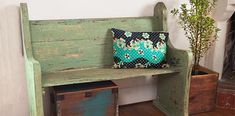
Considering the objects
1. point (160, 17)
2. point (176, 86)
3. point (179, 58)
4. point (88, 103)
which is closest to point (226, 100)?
point (176, 86)

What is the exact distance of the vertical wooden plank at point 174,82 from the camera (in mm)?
1930

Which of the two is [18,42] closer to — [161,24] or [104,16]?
[104,16]

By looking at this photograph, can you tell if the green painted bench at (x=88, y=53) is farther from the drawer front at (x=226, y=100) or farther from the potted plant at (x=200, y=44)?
the drawer front at (x=226, y=100)

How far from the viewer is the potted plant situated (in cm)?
206

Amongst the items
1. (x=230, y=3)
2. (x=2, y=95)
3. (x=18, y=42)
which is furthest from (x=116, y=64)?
(x=230, y=3)

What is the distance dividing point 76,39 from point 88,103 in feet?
1.54

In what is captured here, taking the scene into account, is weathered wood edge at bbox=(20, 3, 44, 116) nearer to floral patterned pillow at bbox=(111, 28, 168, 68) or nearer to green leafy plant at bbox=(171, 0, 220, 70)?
floral patterned pillow at bbox=(111, 28, 168, 68)

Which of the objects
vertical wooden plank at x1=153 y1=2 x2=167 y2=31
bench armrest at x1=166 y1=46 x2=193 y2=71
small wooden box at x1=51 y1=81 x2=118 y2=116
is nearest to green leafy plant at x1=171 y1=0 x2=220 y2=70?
vertical wooden plank at x1=153 y1=2 x2=167 y2=31

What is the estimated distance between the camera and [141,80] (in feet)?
7.74

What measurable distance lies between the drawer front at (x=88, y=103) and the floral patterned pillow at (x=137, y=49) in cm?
25

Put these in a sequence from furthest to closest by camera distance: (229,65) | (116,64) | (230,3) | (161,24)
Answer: (229,65), (230,3), (161,24), (116,64)

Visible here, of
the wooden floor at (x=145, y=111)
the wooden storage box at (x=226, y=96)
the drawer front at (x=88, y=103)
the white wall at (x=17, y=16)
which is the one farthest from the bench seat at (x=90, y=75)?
the wooden storage box at (x=226, y=96)

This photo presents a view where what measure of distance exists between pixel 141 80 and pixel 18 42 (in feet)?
3.46

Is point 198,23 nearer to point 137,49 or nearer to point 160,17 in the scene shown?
point 160,17
